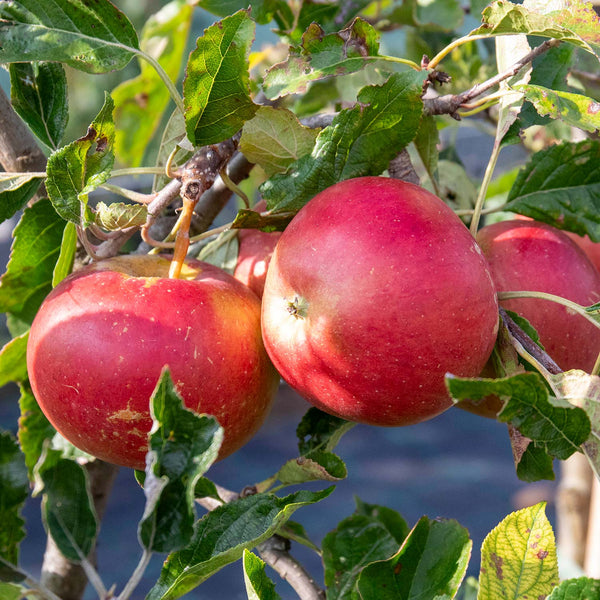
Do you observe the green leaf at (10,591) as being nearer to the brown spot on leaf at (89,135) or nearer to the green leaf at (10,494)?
the green leaf at (10,494)

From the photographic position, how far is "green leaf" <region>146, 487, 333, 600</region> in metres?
0.43

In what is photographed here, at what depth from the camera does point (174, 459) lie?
1.21 ft

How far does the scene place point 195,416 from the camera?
364mm

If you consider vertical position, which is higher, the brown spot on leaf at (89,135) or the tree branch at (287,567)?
the brown spot on leaf at (89,135)

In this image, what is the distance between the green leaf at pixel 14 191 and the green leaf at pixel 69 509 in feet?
0.67

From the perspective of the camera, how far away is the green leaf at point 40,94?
55cm

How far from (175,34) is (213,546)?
0.62 meters

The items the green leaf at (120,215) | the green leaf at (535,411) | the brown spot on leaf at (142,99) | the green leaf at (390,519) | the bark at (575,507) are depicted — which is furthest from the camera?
the bark at (575,507)

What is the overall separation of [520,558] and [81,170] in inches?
14.4

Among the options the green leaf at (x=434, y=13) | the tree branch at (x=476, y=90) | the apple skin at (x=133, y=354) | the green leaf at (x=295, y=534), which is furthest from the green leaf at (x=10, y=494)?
the green leaf at (x=434, y=13)

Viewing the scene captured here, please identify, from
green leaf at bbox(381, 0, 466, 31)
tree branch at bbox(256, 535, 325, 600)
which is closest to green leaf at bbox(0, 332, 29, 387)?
tree branch at bbox(256, 535, 325, 600)

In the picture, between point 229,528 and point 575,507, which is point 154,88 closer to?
point 229,528

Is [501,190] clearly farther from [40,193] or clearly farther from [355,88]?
[40,193]

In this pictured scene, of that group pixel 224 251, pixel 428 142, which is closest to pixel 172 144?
pixel 224 251
